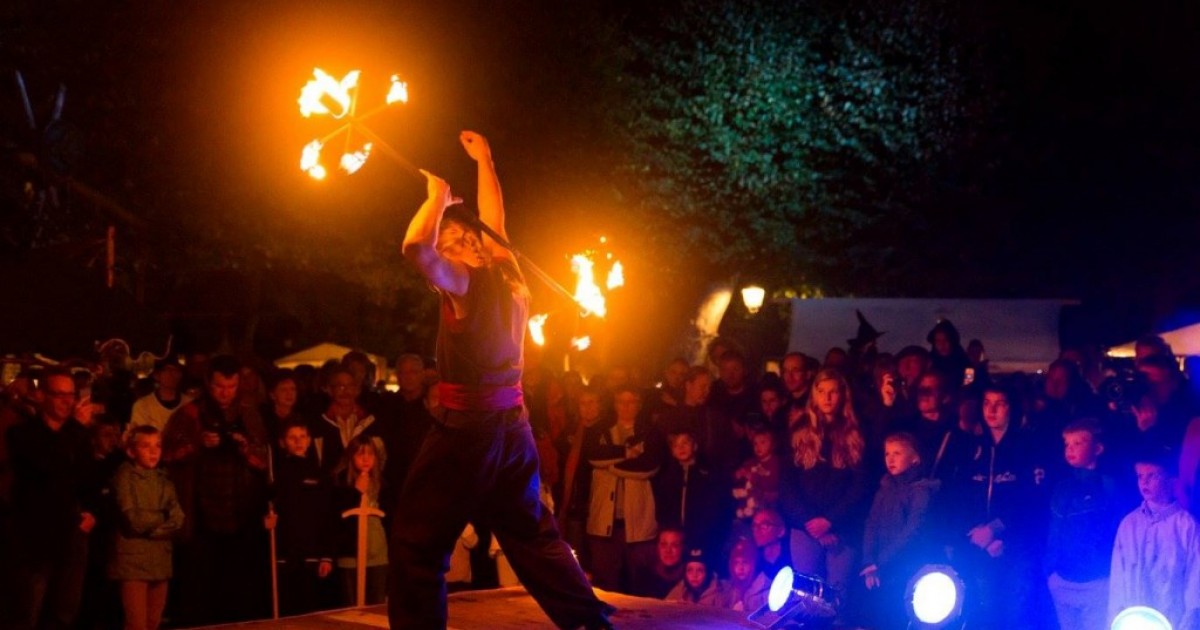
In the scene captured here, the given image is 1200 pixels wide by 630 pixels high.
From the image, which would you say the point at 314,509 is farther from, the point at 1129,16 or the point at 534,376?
the point at 1129,16

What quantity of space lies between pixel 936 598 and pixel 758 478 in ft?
6.50

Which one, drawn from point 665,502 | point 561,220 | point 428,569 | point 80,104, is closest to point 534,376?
point 665,502

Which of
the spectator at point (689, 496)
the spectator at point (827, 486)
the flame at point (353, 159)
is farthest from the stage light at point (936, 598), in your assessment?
the flame at point (353, 159)

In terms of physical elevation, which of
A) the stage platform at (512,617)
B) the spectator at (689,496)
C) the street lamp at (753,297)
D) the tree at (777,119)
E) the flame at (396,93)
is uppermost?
A: the tree at (777,119)

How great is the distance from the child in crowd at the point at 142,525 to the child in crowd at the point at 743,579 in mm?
3462

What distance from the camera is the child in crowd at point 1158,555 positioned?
7242mm

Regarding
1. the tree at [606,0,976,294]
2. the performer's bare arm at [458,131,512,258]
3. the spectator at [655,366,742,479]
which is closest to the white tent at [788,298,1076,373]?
the tree at [606,0,976,294]

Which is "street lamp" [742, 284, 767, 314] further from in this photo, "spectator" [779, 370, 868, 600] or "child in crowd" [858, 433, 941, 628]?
"child in crowd" [858, 433, 941, 628]

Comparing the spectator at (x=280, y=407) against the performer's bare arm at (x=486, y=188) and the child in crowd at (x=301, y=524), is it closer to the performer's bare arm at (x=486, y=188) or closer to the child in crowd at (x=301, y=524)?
the child in crowd at (x=301, y=524)

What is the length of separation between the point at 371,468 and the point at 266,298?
19.7m

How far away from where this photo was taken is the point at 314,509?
28.9ft

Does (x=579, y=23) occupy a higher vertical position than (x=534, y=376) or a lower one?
higher

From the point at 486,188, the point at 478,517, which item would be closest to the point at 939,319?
the point at 486,188

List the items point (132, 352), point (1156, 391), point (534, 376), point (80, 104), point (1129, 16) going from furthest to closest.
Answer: point (1129, 16) < point (80, 104) < point (132, 352) < point (534, 376) < point (1156, 391)
